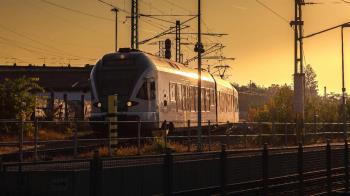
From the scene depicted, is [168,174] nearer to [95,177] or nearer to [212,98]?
[95,177]

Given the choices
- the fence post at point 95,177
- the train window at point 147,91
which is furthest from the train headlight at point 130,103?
the fence post at point 95,177

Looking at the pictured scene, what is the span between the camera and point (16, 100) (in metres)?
35.4

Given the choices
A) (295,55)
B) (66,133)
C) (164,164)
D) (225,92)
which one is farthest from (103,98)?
(164,164)

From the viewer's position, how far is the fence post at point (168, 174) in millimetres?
11259

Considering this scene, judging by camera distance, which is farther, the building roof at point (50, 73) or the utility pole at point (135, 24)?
the building roof at point (50, 73)

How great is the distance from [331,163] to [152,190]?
26.7ft

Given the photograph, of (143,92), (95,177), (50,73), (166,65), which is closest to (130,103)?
(143,92)

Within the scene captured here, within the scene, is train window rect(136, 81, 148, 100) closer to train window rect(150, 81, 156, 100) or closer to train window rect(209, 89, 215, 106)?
train window rect(150, 81, 156, 100)

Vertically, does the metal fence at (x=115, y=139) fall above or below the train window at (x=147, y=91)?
below

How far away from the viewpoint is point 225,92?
50.0m

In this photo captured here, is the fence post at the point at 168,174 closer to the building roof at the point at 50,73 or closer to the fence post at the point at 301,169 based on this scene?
the fence post at the point at 301,169

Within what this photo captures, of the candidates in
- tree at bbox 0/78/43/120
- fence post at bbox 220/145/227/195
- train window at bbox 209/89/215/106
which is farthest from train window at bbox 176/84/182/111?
fence post at bbox 220/145/227/195

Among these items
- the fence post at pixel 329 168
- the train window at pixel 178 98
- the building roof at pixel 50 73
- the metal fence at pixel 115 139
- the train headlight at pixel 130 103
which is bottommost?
the fence post at pixel 329 168

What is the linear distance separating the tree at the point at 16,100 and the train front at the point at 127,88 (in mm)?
4252
